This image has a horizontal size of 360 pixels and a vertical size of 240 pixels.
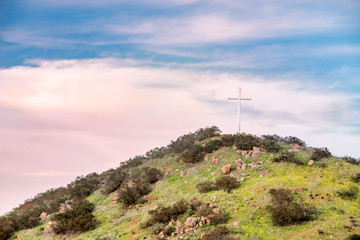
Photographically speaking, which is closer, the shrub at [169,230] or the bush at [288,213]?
the bush at [288,213]

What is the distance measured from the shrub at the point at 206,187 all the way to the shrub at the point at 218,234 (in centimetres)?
562

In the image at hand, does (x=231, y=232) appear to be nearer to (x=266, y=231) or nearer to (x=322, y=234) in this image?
(x=266, y=231)

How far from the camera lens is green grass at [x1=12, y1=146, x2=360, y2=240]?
13.6 metres

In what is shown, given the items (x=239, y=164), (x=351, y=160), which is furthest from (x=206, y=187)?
(x=351, y=160)

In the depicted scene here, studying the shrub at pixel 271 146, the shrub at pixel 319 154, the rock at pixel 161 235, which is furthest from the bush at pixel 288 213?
the shrub at pixel 271 146

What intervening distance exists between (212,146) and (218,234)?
1374cm

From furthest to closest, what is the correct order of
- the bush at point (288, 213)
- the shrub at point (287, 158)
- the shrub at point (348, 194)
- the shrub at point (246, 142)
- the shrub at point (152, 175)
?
the shrub at point (246, 142) → the shrub at point (152, 175) → the shrub at point (287, 158) → the shrub at point (348, 194) → the bush at point (288, 213)

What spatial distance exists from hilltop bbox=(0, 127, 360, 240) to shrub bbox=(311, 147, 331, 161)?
69 mm

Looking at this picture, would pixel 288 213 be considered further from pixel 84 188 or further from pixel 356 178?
pixel 84 188

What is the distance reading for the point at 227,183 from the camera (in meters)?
19.0

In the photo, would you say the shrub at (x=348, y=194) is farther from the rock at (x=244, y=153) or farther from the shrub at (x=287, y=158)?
the rock at (x=244, y=153)

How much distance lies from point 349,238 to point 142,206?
40.5ft

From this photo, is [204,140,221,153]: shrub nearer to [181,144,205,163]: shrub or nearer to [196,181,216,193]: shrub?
[181,144,205,163]: shrub

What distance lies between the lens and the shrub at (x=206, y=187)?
19.0 metres
